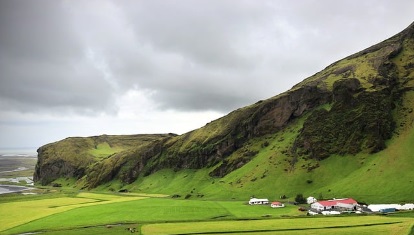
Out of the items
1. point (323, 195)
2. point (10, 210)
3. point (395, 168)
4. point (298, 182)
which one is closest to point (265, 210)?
point (323, 195)

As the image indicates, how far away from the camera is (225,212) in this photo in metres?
141

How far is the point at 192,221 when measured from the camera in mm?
122812

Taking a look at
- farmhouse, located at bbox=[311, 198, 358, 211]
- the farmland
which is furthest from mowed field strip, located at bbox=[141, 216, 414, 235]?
farmhouse, located at bbox=[311, 198, 358, 211]

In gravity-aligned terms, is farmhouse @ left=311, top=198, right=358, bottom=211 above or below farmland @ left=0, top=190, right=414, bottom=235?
below

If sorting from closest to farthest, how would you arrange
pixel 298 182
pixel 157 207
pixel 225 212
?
pixel 225 212 < pixel 157 207 < pixel 298 182

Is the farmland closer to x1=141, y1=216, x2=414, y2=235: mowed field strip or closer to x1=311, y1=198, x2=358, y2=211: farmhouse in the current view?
x1=141, y1=216, x2=414, y2=235: mowed field strip

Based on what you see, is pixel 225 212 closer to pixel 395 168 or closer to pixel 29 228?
pixel 29 228

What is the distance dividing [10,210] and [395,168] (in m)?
175

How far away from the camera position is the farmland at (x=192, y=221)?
9738 centimetres

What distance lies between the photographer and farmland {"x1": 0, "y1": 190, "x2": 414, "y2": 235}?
9738 cm

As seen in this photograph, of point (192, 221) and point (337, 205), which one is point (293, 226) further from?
point (337, 205)

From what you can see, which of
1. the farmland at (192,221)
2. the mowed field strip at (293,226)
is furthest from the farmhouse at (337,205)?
the mowed field strip at (293,226)

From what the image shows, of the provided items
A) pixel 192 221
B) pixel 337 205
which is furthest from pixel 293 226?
pixel 337 205

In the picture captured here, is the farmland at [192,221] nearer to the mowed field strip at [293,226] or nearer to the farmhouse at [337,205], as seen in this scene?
the mowed field strip at [293,226]
